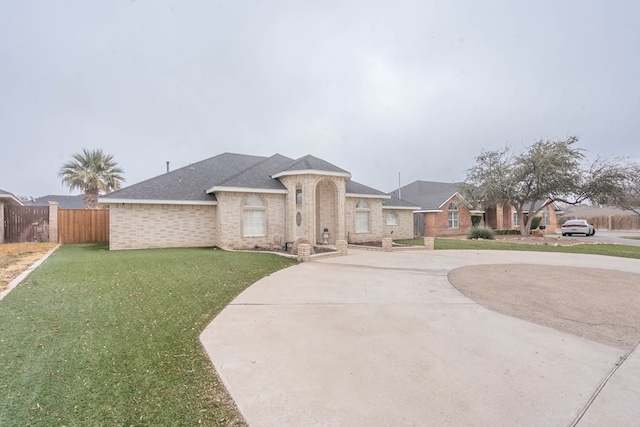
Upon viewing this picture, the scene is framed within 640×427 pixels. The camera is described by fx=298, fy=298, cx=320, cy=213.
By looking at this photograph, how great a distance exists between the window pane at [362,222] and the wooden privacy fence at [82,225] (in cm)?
1542

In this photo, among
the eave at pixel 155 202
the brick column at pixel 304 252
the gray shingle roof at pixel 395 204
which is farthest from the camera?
the gray shingle roof at pixel 395 204

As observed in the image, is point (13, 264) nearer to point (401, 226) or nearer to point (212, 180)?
point (212, 180)

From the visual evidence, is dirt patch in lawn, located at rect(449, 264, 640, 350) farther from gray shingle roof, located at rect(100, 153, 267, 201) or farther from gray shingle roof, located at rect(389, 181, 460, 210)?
gray shingle roof, located at rect(389, 181, 460, 210)

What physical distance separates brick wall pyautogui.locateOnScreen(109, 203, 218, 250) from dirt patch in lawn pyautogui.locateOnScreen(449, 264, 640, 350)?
1248 centimetres

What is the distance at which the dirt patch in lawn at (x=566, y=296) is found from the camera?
4.74m

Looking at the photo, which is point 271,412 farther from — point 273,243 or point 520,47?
point 520,47

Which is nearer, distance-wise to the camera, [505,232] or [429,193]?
[505,232]

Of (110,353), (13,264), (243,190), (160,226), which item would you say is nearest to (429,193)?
(243,190)

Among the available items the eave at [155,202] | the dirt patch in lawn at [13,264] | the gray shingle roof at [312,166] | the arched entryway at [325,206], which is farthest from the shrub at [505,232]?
the dirt patch in lawn at [13,264]

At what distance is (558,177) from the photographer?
2259 centimetres

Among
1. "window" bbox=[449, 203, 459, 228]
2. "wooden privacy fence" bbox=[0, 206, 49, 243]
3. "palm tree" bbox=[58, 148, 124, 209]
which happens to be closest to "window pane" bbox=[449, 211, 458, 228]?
"window" bbox=[449, 203, 459, 228]

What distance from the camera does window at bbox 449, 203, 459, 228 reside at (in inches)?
1143

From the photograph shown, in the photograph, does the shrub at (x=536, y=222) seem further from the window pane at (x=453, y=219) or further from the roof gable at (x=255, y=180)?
the roof gable at (x=255, y=180)

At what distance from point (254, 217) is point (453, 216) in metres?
21.2
